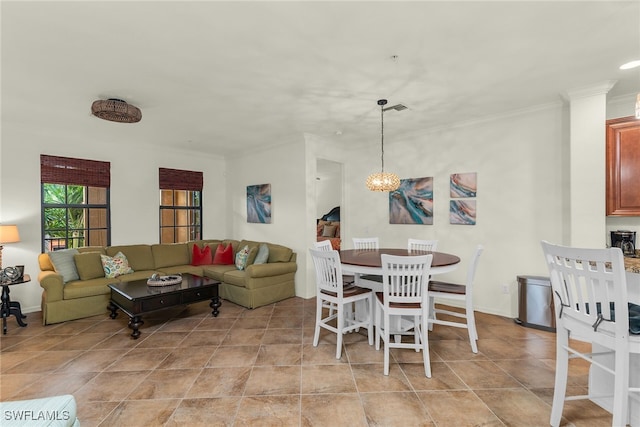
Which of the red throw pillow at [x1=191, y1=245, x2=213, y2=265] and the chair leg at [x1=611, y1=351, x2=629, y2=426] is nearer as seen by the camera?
the chair leg at [x1=611, y1=351, x2=629, y2=426]

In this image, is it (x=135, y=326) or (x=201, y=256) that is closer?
(x=135, y=326)

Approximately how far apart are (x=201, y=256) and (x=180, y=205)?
4.10 feet

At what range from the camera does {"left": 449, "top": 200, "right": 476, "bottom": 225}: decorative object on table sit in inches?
154

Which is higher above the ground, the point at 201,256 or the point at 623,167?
the point at 623,167

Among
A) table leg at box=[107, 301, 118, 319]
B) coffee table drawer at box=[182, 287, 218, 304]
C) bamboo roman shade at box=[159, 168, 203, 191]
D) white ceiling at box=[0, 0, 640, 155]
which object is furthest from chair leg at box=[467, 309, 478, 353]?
bamboo roman shade at box=[159, 168, 203, 191]

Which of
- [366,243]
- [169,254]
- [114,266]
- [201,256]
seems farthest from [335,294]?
[169,254]

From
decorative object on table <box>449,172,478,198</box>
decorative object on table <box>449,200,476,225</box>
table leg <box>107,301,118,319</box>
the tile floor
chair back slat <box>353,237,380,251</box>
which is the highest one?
decorative object on table <box>449,172,478,198</box>

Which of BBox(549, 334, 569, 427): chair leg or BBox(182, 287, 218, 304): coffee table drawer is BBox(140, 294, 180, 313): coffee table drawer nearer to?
BBox(182, 287, 218, 304): coffee table drawer

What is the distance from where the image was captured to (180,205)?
572 cm

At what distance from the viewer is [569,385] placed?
2215 millimetres

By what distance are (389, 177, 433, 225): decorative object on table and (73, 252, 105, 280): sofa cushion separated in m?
4.26

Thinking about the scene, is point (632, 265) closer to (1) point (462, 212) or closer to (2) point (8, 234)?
(1) point (462, 212)

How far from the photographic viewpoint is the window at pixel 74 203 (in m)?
4.23

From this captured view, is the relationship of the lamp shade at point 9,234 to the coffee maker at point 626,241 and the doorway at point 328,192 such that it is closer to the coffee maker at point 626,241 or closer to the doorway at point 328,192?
the doorway at point 328,192
